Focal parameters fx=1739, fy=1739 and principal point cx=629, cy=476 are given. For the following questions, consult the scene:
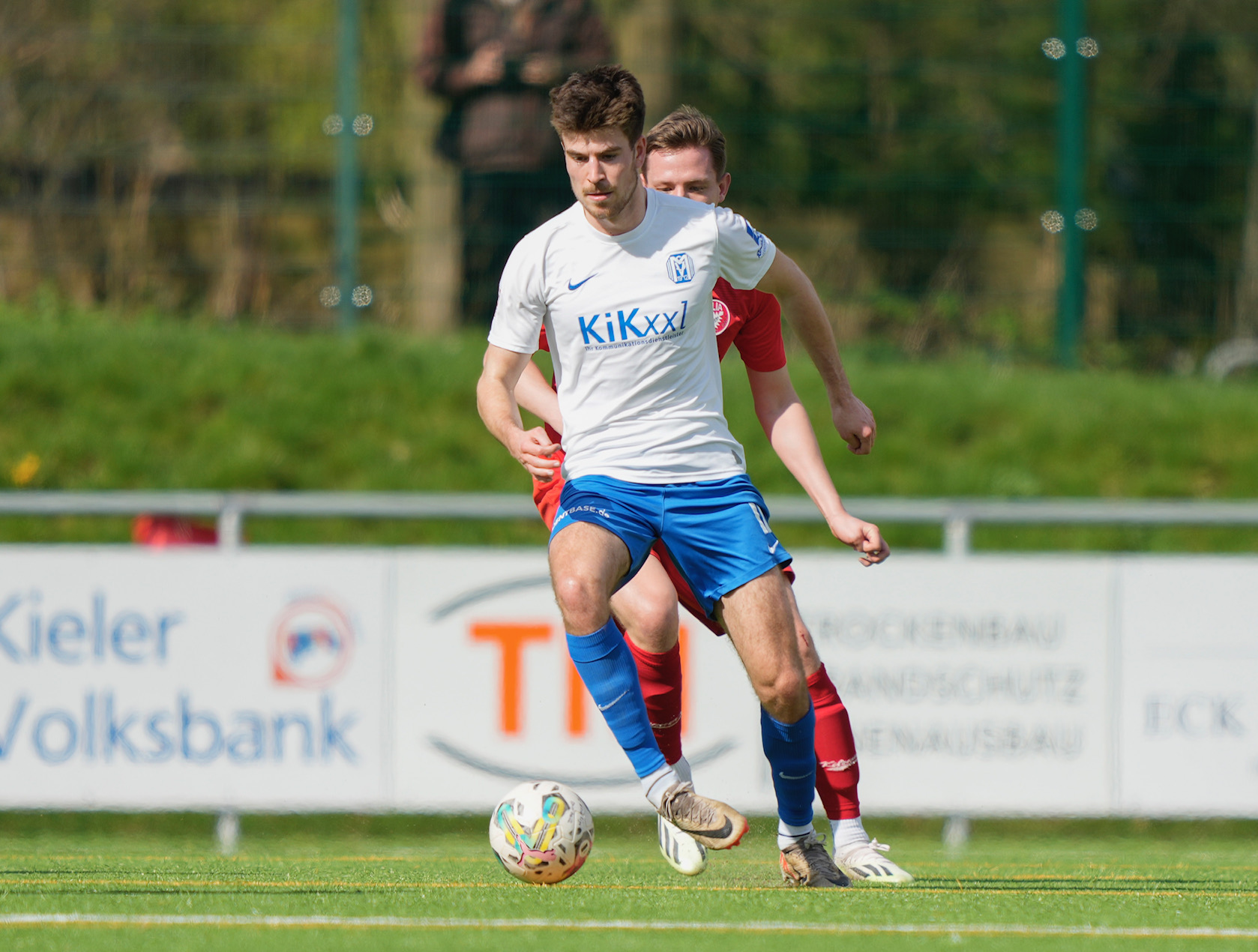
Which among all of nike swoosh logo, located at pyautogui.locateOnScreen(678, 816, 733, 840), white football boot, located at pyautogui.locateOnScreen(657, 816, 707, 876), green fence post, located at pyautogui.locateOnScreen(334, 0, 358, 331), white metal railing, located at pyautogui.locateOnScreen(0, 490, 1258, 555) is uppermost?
green fence post, located at pyautogui.locateOnScreen(334, 0, 358, 331)

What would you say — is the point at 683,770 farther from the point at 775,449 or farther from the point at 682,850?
the point at 775,449

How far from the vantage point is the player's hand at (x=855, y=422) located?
5312 millimetres

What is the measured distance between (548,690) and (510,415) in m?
3.01

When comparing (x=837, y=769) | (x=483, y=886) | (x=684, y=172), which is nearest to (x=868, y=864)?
(x=837, y=769)

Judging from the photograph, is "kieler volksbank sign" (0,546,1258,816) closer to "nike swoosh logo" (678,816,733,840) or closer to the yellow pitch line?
the yellow pitch line

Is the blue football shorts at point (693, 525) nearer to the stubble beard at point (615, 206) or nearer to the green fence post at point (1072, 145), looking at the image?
the stubble beard at point (615, 206)

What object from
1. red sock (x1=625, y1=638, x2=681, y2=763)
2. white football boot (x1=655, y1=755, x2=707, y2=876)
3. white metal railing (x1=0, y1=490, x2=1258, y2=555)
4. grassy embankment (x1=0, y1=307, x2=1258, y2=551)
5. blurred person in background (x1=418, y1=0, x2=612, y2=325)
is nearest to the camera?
white football boot (x1=655, y1=755, x2=707, y2=876)

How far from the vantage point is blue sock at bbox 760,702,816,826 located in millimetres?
5023

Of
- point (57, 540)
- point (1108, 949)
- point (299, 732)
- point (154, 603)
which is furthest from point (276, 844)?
point (1108, 949)

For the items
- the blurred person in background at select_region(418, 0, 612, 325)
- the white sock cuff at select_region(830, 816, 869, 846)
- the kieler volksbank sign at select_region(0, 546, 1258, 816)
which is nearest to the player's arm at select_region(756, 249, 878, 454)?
the white sock cuff at select_region(830, 816, 869, 846)

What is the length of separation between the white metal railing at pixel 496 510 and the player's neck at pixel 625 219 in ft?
10.0

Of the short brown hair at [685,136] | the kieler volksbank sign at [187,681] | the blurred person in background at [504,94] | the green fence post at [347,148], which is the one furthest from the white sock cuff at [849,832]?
the green fence post at [347,148]

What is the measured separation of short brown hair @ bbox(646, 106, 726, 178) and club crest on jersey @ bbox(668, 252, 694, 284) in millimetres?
748

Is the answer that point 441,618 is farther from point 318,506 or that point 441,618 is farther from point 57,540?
point 57,540
